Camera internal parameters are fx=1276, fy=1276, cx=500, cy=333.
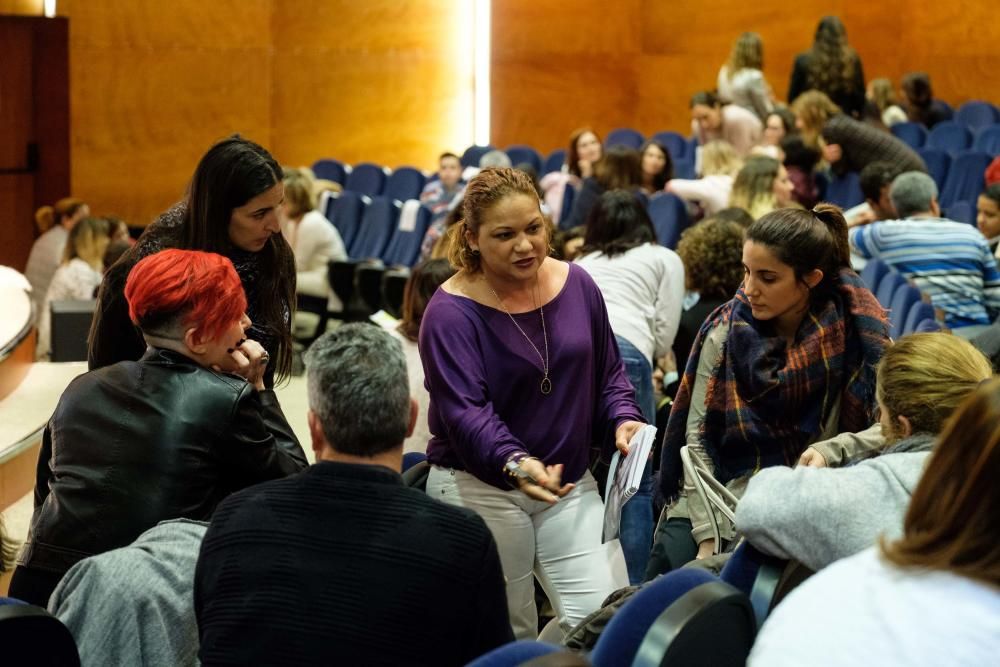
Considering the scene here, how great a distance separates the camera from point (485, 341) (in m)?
2.75

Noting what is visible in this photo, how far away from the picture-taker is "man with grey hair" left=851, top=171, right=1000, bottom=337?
16.7ft

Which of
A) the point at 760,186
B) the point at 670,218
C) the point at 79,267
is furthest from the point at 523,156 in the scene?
the point at 760,186

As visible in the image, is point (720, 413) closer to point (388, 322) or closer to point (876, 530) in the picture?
point (876, 530)

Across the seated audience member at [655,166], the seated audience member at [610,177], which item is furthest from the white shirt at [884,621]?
the seated audience member at [655,166]

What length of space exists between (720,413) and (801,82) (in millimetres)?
6980

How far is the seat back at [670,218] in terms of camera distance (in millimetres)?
6930

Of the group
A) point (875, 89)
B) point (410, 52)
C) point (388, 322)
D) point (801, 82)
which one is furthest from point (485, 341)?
point (410, 52)

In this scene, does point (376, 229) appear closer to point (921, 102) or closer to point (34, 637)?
point (921, 102)

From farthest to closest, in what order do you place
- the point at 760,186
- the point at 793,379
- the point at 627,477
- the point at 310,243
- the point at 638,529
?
the point at 310,243, the point at 760,186, the point at 638,529, the point at 793,379, the point at 627,477

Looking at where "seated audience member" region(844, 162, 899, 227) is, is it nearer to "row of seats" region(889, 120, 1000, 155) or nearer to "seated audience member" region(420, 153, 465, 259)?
"seated audience member" region(420, 153, 465, 259)

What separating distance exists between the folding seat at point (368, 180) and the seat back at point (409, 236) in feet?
7.19

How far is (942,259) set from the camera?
5094 mm

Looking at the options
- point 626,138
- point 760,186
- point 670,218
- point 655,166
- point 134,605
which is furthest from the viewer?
point 626,138

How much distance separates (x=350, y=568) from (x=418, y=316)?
2249mm
